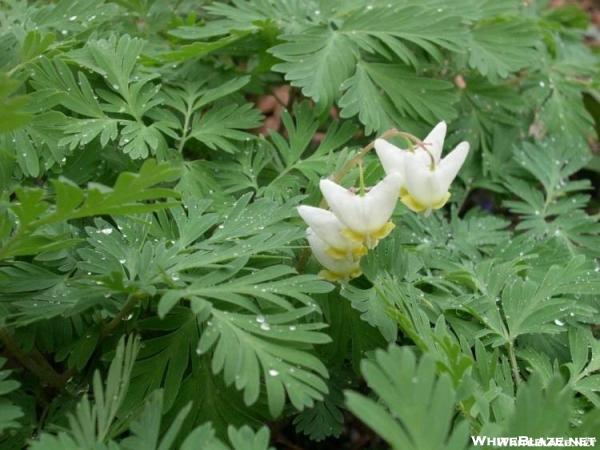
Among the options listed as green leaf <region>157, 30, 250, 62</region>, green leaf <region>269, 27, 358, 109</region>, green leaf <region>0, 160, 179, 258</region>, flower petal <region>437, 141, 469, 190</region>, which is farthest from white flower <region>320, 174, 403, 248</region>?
green leaf <region>157, 30, 250, 62</region>

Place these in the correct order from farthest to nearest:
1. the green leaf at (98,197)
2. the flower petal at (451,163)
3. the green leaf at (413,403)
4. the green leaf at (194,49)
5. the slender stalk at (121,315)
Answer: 1. the green leaf at (194,49)
2. the flower petal at (451,163)
3. the slender stalk at (121,315)
4. the green leaf at (98,197)
5. the green leaf at (413,403)

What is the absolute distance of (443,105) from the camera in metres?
2.04

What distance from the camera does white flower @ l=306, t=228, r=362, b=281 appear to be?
1.54 m

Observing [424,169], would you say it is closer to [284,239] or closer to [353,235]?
[353,235]

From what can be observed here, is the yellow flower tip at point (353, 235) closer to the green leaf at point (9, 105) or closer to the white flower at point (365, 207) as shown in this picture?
the white flower at point (365, 207)

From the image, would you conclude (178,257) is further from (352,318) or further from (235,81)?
(235,81)

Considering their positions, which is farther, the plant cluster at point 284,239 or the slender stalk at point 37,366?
the slender stalk at point 37,366

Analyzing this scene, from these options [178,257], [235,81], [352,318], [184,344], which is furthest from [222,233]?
[235,81]

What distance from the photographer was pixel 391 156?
1521mm

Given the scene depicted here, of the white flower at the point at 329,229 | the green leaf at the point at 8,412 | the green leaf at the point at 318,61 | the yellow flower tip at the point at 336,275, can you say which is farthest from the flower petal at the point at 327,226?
the green leaf at the point at 8,412

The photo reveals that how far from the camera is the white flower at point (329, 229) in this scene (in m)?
1.48

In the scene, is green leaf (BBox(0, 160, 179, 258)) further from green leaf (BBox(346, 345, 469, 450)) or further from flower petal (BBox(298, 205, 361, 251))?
green leaf (BBox(346, 345, 469, 450))

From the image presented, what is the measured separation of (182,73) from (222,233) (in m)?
0.75

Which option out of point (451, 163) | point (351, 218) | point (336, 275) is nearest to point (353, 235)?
point (351, 218)
